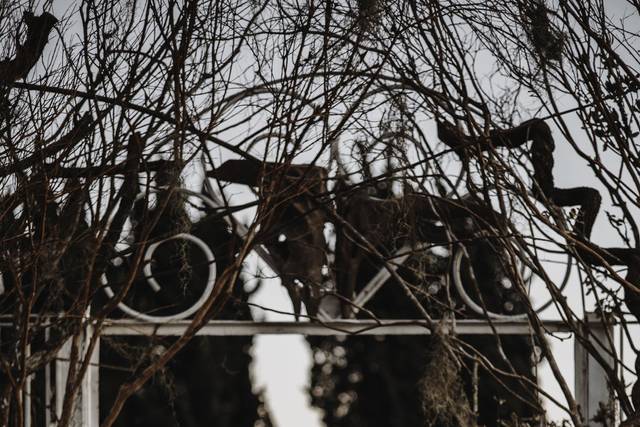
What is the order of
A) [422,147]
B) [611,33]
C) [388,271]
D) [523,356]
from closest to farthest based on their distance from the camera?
[611,33] < [422,147] < [388,271] < [523,356]

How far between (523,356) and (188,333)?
17.6ft

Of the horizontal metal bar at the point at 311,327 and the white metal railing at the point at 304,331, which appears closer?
the white metal railing at the point at 304,331

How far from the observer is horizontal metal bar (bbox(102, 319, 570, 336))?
4758 mm

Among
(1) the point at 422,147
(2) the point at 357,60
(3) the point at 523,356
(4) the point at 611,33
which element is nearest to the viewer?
(4) the point at 611,33

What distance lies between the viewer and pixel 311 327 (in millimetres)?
4887

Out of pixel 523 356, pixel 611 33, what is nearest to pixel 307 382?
pixel 523 356

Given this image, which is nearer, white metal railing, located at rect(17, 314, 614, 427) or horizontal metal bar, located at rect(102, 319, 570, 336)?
white metal railing, located at rect(17, 314, 614, 427)

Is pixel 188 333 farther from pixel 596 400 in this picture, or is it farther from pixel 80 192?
pixel 596 400

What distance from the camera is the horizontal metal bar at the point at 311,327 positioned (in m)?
4.76

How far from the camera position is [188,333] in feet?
12.5

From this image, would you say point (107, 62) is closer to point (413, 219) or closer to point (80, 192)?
point (80, 192)

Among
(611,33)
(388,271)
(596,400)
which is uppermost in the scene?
(611,33)

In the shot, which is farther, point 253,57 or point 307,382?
point 307,382

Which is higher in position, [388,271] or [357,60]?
[357,60]
